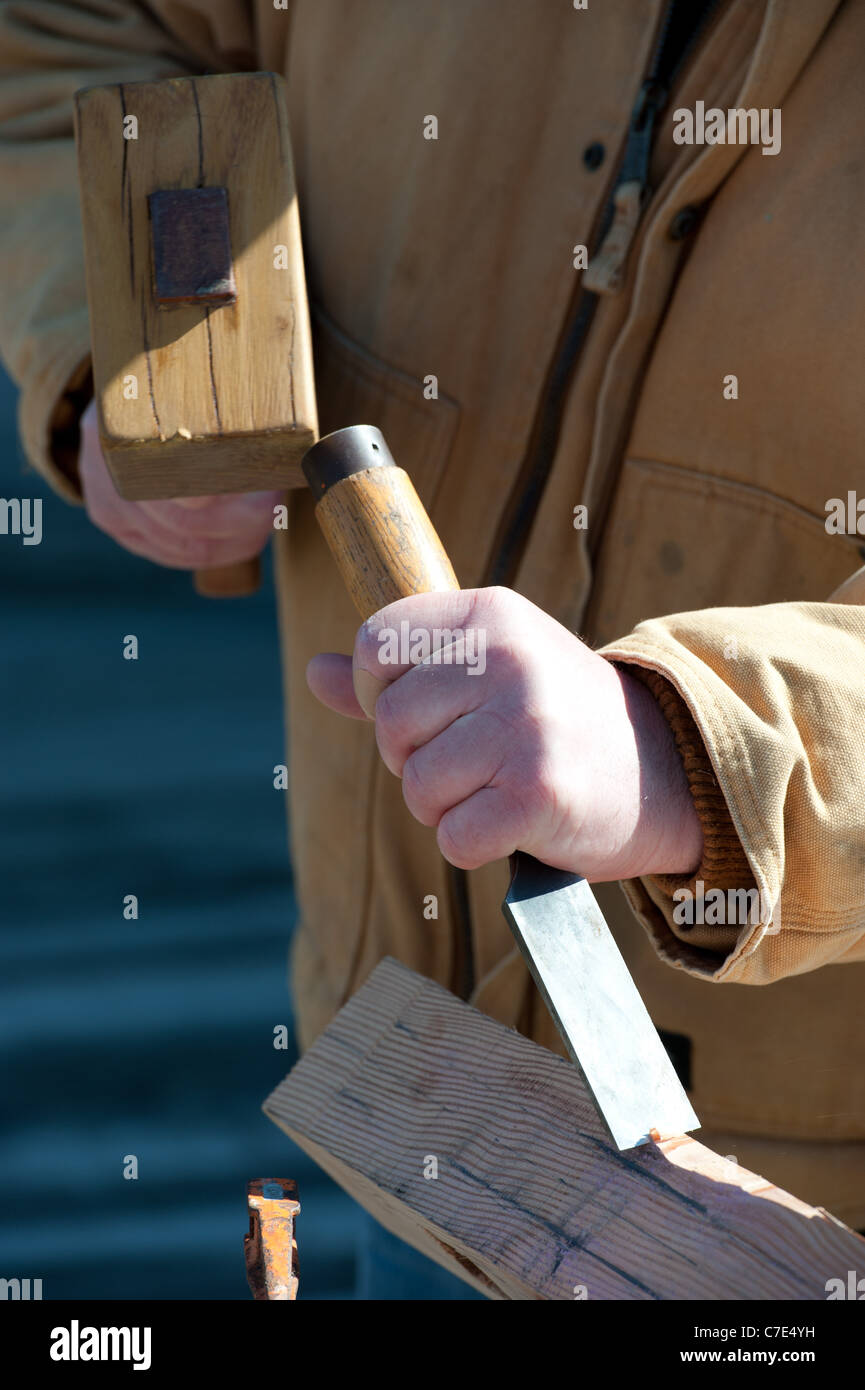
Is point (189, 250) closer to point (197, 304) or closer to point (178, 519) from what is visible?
point (197, 304)

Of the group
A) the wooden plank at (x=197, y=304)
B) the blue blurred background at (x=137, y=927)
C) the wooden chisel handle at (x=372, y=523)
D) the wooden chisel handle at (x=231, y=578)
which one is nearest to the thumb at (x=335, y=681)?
the wooden chisel handle at (x=372, y=523)

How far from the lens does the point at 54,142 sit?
1485 millimetres

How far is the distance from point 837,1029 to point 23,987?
1981 millimetres

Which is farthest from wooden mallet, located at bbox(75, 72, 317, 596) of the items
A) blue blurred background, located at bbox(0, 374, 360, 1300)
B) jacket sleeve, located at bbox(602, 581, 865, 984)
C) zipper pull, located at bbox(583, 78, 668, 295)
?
blue blurred background, located at bbox(0, 374, 360, 1300)

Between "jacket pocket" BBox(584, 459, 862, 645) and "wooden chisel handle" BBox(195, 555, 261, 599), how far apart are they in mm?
475

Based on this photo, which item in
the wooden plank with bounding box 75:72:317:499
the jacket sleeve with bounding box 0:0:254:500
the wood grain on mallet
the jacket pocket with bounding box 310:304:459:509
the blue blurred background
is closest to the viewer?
the wood grain on mallet

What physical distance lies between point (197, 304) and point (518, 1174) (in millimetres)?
664

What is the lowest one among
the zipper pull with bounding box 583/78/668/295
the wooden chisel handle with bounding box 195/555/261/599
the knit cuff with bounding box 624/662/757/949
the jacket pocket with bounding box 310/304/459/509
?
the knit cuff with bounding box 624/662/757/949

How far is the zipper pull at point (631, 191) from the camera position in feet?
3.65

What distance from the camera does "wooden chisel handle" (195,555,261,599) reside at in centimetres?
150

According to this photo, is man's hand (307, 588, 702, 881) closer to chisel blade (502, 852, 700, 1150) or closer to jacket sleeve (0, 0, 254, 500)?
chisel blade (502, 852, 700, 1150)

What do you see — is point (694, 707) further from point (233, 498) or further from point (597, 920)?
point (233, 498)

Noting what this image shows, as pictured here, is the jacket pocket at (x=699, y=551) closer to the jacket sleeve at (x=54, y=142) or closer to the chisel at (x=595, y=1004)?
the chisel at (x=595, y=1004)

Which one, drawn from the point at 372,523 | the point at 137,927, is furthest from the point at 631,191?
the point at 137,927
